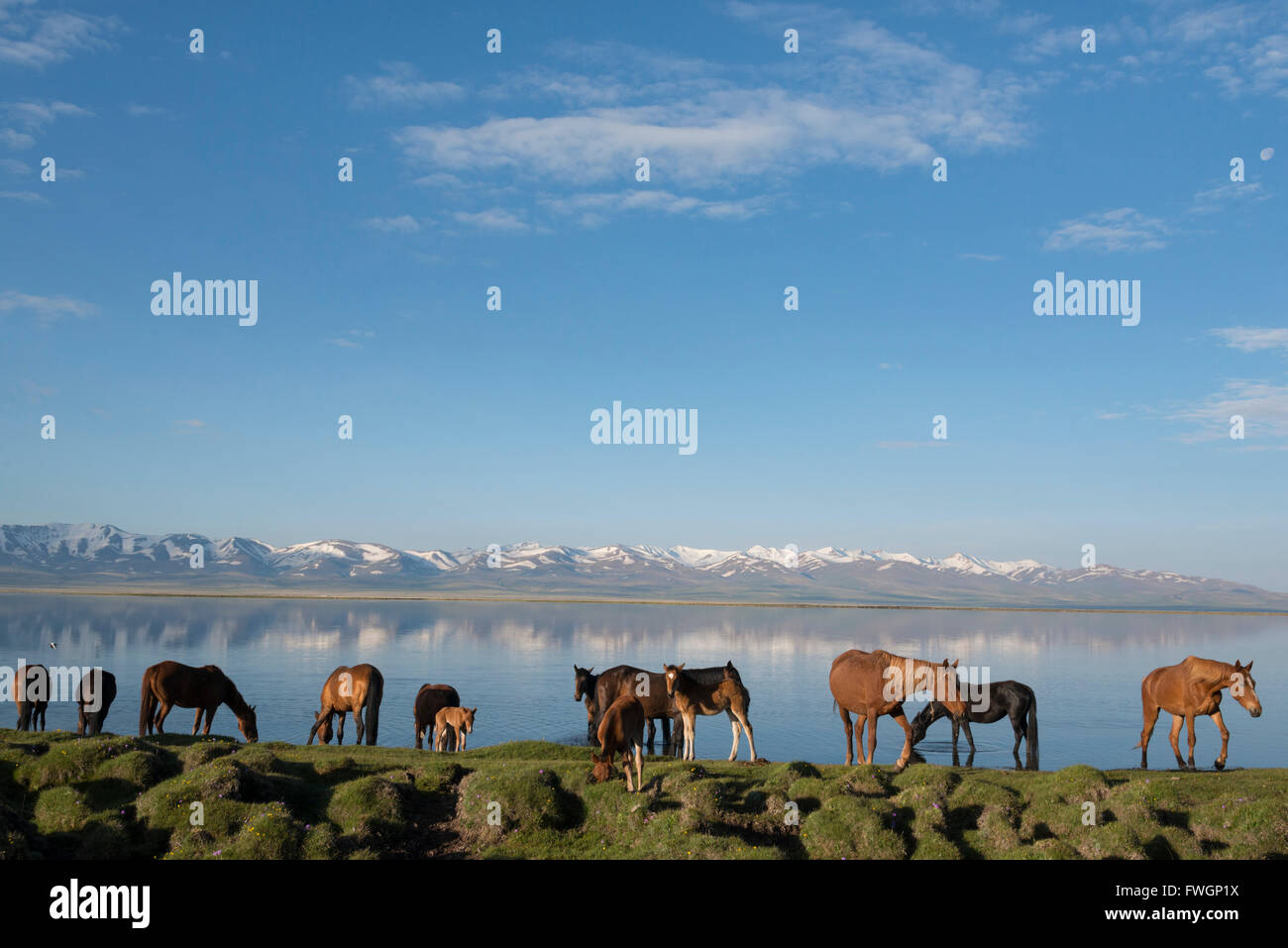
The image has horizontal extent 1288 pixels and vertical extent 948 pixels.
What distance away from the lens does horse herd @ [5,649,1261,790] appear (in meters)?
21.0

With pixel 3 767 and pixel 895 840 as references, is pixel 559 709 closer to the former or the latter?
pixel 3 767

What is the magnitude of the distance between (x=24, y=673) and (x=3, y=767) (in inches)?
367

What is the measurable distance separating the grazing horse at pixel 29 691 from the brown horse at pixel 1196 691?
33358 millimetres

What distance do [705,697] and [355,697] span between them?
13.1 metres

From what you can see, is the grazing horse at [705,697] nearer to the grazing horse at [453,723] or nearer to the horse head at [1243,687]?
the grazing horse at [453,723]

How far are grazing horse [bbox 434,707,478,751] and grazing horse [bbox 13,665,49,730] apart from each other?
41.8 feet

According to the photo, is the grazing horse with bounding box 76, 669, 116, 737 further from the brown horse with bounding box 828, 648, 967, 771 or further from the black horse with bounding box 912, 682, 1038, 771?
the black horse with bounding box 912, 682, 1038, 771

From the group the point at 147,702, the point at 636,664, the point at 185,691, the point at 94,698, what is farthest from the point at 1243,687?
the point at 636,664

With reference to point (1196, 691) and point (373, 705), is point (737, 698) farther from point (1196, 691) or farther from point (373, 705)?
point (373, 705)

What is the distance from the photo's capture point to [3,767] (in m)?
20.4

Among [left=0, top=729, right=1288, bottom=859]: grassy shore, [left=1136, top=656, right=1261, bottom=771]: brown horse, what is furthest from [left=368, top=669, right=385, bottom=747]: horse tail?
[left=1136, top=656, right=1261, bottom=771]: brown horse

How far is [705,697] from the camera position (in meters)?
22.4

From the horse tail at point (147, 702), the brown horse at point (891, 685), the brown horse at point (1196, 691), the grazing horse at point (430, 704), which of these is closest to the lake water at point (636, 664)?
the grazing horse at point (430, 704)
